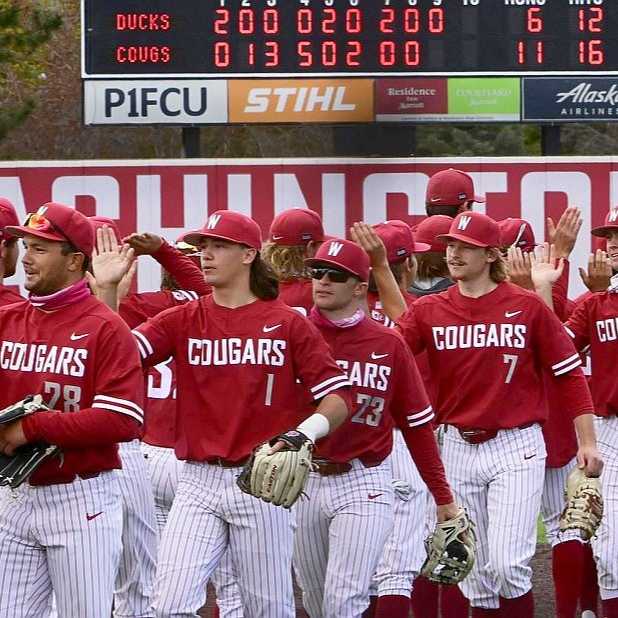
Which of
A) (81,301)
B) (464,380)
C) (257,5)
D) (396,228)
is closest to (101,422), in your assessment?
(81,301)

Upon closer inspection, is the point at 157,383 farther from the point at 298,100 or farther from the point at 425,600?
the point at 298,100

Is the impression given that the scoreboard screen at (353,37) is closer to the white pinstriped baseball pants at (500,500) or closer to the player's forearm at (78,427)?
the white pinstriped baseball pants at (500,500)

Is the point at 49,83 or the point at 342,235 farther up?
the point at 49,83

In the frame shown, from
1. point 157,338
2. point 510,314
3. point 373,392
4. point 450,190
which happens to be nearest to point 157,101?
point 450,190

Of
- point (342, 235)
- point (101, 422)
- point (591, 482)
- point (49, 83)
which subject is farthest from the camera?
point (49, 83)

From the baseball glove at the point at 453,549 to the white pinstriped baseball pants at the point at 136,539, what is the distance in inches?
57.1

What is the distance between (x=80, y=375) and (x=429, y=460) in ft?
5.29

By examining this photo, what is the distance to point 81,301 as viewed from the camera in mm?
5664

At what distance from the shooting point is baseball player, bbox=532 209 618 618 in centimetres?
739

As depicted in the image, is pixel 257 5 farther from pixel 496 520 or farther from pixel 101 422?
pixel 101 422

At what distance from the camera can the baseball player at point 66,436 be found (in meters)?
5.45

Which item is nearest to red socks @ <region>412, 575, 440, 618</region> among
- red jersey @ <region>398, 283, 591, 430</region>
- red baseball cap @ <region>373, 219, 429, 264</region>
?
red jersey @ <region>398, 283, 591, 430</region>

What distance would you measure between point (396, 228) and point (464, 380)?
102cm

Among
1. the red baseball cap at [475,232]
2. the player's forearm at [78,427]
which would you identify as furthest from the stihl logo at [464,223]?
the player's forearm at [78,427]
